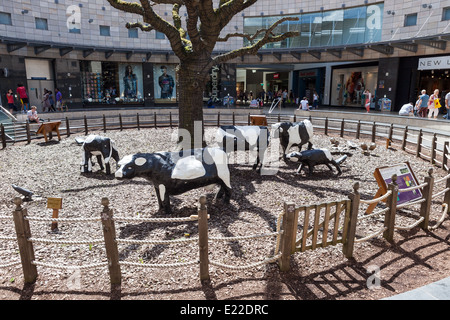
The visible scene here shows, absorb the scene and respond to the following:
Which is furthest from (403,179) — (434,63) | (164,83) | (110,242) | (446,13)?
(164,83)

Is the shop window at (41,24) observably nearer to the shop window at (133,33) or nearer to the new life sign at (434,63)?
the shop window at (133,33)

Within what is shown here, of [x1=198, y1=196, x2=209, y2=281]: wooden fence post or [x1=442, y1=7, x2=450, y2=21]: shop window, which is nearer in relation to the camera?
[x1=198, y1=196, x2=209, y2=281]: wooden fence post

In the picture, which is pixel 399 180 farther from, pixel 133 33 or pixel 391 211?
pixel 133 33

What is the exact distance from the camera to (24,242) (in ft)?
13.7

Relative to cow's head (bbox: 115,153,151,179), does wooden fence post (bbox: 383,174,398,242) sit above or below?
below

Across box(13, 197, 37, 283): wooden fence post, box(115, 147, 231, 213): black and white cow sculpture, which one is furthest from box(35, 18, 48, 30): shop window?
box(13, 197, 37, 283): wooden fence post

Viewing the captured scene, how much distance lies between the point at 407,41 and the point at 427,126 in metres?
7.78

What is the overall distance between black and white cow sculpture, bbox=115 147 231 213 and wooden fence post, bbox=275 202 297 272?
241cm

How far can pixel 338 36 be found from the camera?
24484 mm

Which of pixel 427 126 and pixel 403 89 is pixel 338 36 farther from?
pixel 427 126

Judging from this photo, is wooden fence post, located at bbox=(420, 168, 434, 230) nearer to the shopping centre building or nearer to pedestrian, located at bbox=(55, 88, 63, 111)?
the shopping centre building

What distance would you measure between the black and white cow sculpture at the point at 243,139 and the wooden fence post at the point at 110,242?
233 inches

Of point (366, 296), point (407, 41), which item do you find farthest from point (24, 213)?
point (407, 41)

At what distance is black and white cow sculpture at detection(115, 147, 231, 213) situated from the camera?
613cm
